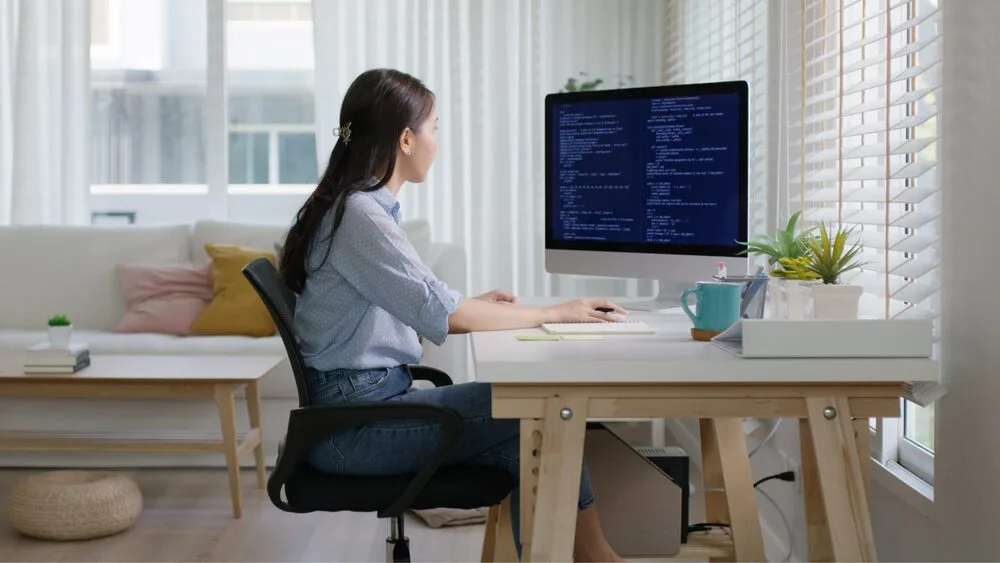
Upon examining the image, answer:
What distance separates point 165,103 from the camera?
533 centimetres

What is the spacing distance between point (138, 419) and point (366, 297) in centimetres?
238

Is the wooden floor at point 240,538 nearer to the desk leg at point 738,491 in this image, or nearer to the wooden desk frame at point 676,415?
the desk leg at point 738,491

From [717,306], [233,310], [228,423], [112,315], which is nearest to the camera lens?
[717,306]

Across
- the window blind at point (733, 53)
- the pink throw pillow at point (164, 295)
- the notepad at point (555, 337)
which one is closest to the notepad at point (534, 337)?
the notepad at point (555, 337)

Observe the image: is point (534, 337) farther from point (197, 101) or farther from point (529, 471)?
point (197, 101)

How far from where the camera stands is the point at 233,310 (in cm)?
438

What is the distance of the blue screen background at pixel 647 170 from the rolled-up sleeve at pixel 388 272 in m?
0.71

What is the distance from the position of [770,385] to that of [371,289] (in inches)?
28.4

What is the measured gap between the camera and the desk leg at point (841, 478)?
1745 mm

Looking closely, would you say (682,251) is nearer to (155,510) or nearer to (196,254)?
(155,510)

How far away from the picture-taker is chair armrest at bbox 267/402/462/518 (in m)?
1.89

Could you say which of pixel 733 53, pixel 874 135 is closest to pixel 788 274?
pixel 874 135

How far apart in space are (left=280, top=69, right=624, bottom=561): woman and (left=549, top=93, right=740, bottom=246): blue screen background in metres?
0.43

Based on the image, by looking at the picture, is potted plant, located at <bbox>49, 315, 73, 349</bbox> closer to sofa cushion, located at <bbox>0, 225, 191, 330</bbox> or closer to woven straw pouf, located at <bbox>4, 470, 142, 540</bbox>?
woven straw pouf, located at <bbox>4, 470, 142, 540</bbox>
